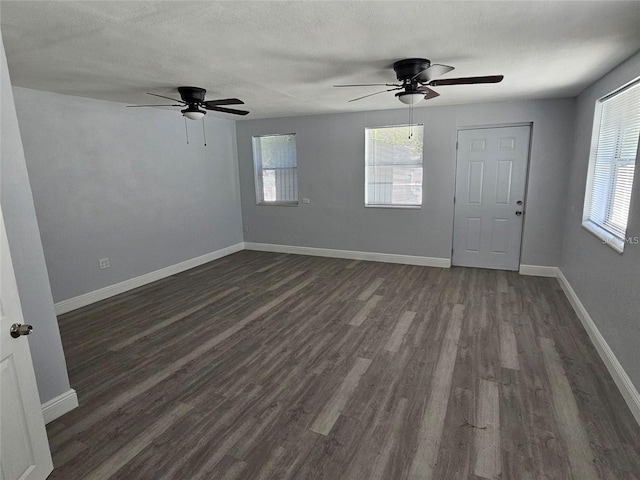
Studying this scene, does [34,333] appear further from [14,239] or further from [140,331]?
[140,331]

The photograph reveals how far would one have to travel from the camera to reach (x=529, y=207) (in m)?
4.84

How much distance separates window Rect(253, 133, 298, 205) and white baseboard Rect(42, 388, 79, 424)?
4.57m

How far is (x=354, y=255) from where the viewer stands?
19.9 feet

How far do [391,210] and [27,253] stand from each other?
15.2 feet

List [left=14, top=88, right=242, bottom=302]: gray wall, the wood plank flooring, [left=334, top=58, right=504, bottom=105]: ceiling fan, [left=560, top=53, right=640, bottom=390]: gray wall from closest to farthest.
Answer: the wood plank flooring < [left=560, top=53, right=640, bottom=390]: gray wall < [left=334, top=58, right=504, bottom=105]: ceiling fan < [left=14, top=88, right=242, bottom=302]: gray wall

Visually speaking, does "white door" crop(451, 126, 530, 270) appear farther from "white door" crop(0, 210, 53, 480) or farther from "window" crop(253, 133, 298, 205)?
"white door" crop(0, 210, 53, 480)

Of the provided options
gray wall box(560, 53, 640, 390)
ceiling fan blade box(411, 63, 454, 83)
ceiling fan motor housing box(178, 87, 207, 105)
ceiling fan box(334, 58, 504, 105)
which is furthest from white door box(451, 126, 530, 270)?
ceiling fan motor housing box(178, 87, 207, 105)

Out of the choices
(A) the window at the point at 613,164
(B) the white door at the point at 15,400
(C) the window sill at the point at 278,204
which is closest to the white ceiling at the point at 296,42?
(A) the window at the point at 613,164

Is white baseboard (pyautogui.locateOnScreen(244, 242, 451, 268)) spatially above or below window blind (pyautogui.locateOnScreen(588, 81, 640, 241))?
below

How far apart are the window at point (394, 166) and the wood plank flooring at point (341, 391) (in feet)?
6.04

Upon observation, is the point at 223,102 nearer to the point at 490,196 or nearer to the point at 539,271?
the point at 490,196

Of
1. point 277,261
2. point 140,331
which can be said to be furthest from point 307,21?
point 277,261

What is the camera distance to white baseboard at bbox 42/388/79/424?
7.30 ft

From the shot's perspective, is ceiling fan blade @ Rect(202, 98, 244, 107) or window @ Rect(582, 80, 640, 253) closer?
window @ Rect(582, 80, 640, 253)
